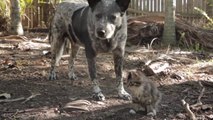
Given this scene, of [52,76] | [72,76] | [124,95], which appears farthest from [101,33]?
[52,76]

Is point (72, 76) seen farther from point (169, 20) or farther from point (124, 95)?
point (169, 20)

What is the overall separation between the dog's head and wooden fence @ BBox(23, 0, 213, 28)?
324 inches

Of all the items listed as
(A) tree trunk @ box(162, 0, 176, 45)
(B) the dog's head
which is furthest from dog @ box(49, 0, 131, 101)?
(A) tree trunk @ box(162, 0, 176, 45)

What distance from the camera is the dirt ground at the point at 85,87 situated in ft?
20.3

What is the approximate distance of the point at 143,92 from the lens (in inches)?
227

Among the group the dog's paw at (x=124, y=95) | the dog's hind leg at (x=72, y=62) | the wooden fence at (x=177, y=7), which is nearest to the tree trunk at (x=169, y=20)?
the dog's hind leg at (x=72, y=62)

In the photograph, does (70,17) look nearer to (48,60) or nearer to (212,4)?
(48,60)

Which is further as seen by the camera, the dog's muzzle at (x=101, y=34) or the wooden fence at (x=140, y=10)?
the wooden fence at (x=140, y=10)

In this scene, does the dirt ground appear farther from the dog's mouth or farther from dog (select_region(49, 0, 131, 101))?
the dog's mouth

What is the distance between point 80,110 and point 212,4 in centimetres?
959

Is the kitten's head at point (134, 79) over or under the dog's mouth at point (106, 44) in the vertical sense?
under

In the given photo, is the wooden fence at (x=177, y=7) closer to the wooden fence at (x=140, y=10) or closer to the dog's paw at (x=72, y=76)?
the wooden fence at (x=140, y=10)

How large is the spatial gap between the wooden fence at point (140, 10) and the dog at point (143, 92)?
8.88 meters

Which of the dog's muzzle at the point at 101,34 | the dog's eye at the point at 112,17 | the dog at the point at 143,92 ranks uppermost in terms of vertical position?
the dog's eye at the point at 112,17
